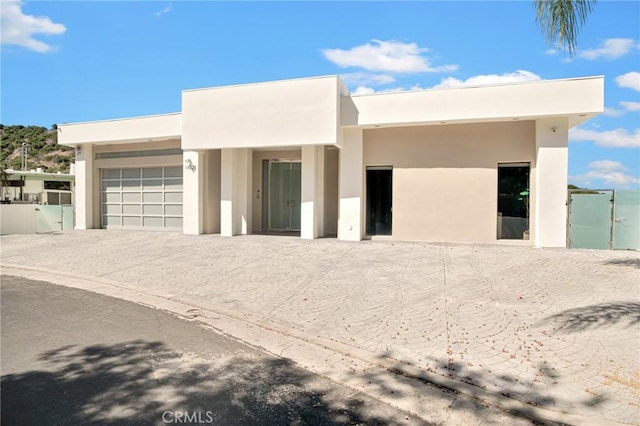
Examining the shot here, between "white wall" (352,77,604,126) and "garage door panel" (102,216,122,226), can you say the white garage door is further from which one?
"white wall" (352,77,604,126)

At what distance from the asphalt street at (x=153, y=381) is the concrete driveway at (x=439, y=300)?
1.12 metres

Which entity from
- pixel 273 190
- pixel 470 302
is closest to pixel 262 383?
pixel 470 302

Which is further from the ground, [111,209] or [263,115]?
[263,115]

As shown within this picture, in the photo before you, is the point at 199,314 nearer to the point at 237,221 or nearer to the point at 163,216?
the point at 237,221

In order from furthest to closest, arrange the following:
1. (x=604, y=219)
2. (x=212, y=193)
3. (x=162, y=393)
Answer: (x=212, y=193), (x=604, y=219), (x=162, y=393)

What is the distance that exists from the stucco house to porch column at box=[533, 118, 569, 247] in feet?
0.10

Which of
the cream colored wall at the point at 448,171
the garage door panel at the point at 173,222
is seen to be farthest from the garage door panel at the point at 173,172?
the cream colored wall at the point at 448,171

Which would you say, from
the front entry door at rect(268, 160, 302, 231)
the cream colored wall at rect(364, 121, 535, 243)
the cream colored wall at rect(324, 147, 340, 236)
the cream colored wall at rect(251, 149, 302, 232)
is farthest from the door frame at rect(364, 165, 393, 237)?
the cream colored wall at rect(251, 149, 302, 232)

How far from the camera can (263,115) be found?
46.3 feet

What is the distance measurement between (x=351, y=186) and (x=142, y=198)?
386 inches

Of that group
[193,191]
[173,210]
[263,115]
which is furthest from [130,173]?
[263,115]

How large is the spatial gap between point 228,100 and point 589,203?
40.2ft

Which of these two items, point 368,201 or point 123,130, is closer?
point 368,201

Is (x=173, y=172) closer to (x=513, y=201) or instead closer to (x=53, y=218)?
(x=53, y=218)
